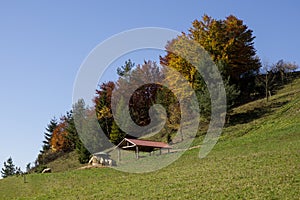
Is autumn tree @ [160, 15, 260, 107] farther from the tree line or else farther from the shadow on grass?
the shadow on grass

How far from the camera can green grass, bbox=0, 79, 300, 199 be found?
19.1m

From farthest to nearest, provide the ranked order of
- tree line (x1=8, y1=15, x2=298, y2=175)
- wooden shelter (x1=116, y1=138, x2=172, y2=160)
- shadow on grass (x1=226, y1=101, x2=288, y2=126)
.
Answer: tree line (x1=8, y1=15, x2=298, y2=175)
shadow on grass (x1=226, y1=101, x2=288, y2=126)
wooden shelter (x1=116, y1=138, x2=172, y2=160)

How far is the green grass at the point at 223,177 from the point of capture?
19109mm

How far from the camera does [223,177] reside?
22.8m

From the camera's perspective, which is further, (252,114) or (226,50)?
(226,50)

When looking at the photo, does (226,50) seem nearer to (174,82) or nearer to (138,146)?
(174,82)

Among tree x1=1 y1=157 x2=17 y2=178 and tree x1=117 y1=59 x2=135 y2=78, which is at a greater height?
tree x1=117 y1=59 x2=135 y2=78

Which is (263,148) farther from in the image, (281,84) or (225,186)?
(281,84)

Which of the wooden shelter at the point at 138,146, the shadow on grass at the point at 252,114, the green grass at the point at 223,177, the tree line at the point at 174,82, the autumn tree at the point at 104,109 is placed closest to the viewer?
the green grass at the point at 223,177

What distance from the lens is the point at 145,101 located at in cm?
6512

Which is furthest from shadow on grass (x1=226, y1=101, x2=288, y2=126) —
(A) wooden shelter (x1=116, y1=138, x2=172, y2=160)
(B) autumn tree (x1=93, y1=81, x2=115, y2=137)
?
(B) autumn tree (x1=93, y1=81, x2=115, y2=137)

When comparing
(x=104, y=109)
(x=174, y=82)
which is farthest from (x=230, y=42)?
(x=104, y=109)

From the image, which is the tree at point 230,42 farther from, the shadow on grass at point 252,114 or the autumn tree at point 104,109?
the autumn tree at point 104,109

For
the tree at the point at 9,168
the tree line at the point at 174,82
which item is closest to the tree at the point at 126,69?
the tree line at the point at 174,82
